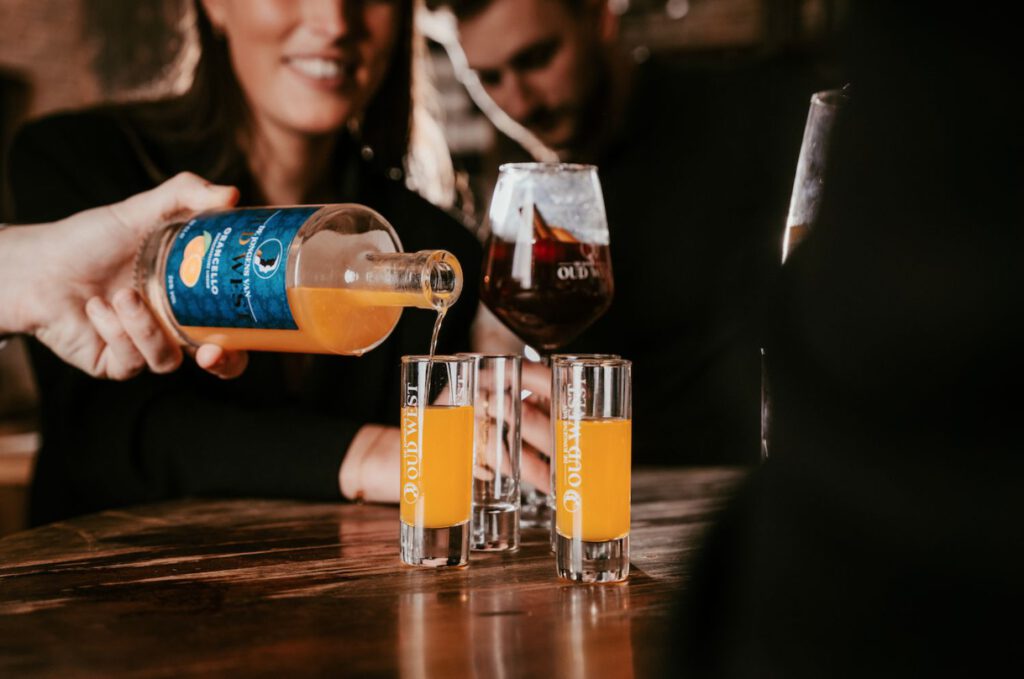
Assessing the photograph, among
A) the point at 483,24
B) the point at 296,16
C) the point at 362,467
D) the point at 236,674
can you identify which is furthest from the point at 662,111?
the point at 236,674

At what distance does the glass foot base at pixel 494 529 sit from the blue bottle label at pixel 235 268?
27 cm

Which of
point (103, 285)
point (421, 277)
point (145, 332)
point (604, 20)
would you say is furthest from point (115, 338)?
point (604, 20)

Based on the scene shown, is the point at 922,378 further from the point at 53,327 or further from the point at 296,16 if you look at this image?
the point at 296,16

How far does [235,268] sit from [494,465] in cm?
33

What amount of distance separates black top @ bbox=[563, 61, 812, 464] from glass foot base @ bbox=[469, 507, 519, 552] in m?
1.26

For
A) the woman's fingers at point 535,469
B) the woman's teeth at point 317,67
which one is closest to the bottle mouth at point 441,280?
the woman's fingers at point 535,469

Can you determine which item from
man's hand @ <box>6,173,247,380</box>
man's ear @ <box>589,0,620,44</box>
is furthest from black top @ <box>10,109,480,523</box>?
man's ear @ <box>589,0,620,44</box>

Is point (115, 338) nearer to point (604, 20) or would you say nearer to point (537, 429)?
point (537, 429)

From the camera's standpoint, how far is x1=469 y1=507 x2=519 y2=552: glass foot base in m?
0.98

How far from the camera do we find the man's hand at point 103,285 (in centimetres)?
114

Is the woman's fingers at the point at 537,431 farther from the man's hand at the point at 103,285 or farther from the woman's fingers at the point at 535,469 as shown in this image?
the man's hand at the point at 103,285

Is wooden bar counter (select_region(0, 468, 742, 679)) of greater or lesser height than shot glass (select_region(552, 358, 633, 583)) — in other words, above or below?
below

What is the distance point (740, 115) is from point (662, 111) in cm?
20

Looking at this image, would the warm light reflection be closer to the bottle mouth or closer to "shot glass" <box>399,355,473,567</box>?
"shot glass" <box>399,355,473,567</box>
